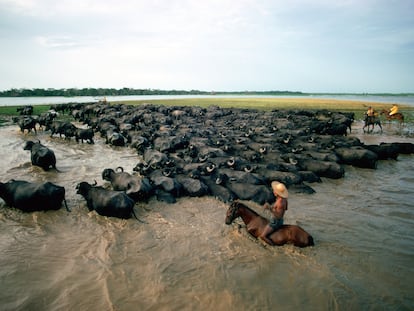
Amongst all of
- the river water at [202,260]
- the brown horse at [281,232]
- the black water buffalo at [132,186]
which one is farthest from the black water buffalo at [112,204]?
the brown horse at [281,232]

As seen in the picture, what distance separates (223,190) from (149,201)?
2.23m

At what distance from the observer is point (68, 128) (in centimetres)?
1789

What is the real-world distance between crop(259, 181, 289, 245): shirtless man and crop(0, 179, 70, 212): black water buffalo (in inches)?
200

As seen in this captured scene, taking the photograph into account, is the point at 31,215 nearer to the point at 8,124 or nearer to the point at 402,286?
the point at 402,286

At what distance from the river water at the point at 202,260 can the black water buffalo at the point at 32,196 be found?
8.8 inches

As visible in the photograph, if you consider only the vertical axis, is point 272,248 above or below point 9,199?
below

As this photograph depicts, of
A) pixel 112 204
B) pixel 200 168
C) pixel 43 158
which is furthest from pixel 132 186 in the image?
pixel 43 158

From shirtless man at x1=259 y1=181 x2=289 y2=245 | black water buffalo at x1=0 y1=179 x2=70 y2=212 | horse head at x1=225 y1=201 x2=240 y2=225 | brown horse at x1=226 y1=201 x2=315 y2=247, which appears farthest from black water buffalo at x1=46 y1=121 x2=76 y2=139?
shirtless man at x1=259 y1=181 x2=289 y2=245

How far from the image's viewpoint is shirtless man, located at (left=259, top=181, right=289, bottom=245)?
5562 mm

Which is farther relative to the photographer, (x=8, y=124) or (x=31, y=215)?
(x=8, y=124)

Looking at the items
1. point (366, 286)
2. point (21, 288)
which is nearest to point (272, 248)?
point (366, 286)

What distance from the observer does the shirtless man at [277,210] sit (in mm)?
5562

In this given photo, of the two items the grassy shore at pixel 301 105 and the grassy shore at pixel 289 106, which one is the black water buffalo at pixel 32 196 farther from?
the grassy shore at pixel 301 105

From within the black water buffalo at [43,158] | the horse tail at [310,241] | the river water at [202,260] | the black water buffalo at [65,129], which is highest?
the black water buffalo at [65,129]
